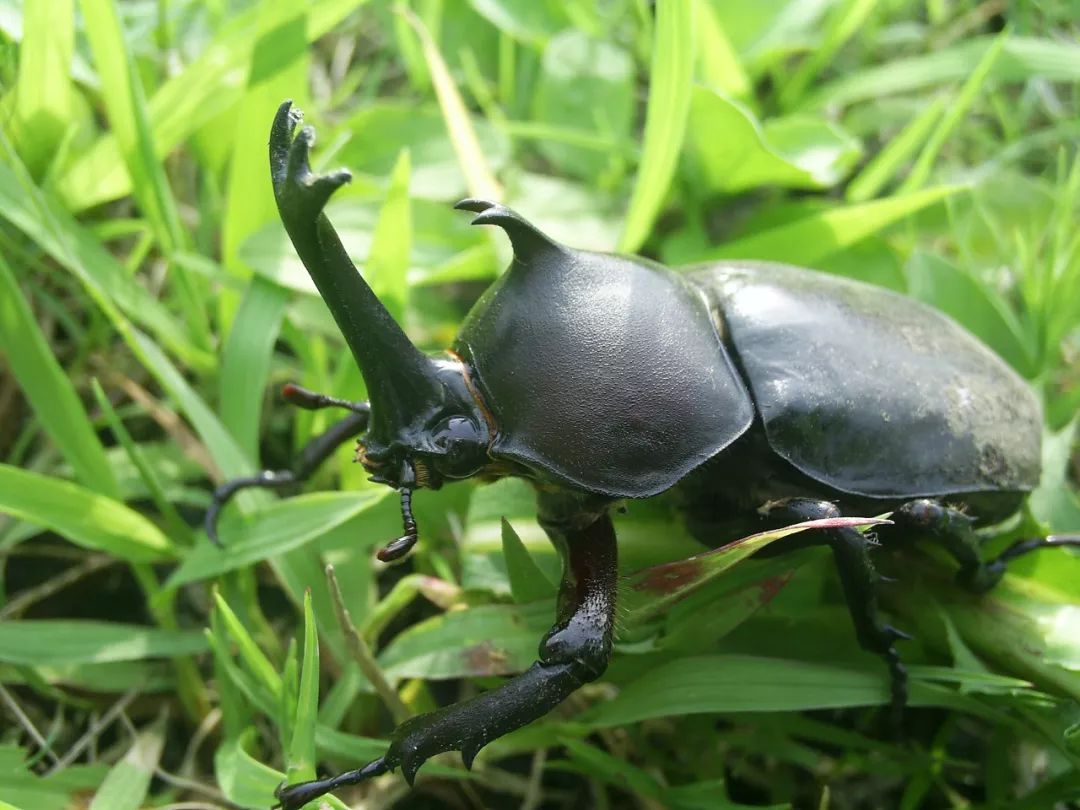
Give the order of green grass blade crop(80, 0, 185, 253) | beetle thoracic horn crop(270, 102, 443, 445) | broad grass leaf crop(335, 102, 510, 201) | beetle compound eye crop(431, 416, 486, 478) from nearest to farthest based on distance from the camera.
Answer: beetle thoracic horn crop(270, 102, 443, 445), beetle compound eye crop(431, 416, 486, 478), green grass blade crop(80, 0, 185, 253), broad grass leaf crop(335, 102, 510, 201)

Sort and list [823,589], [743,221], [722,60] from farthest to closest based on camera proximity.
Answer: [743,221], [722,60], [823,589]

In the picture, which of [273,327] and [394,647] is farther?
[273,327]

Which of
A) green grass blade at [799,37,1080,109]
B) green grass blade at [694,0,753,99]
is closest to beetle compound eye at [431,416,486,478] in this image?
green grass blade at [694,0,753,99]

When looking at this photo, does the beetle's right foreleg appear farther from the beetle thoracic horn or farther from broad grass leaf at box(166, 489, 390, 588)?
the beetle thoracic horn

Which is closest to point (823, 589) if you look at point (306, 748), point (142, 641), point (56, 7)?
point (306, 748)

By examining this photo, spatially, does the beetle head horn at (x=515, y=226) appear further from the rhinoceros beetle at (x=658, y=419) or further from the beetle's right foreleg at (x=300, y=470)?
the beetle's right foreleg at (x=300, y=470)

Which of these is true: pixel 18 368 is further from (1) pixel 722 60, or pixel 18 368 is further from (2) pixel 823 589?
(1) pixel 722 60

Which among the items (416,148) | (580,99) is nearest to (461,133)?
(416,148)
